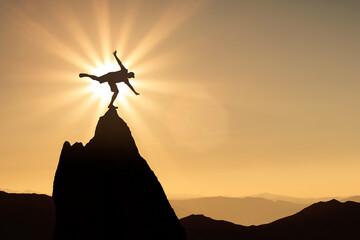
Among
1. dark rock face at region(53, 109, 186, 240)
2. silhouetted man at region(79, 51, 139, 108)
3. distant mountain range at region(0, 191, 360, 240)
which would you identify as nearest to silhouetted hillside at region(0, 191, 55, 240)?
distant mountain range at region(0, 191, 360, 240)

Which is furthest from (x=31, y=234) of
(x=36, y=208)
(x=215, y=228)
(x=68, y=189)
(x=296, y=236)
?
(x=68, y=189)

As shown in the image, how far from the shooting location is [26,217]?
86.2m

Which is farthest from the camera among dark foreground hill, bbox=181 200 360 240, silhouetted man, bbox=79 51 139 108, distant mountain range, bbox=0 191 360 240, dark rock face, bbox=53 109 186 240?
dark foreground hill, bbox=181 200 360 240

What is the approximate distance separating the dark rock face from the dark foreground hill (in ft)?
185

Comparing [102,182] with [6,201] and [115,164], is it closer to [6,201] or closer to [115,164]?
[115,164]

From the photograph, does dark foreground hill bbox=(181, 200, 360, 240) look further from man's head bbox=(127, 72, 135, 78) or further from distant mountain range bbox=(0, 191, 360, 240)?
man's head bbox=(127, 72, 135, 78)

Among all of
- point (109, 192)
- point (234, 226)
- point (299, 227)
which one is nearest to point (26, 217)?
point (234, 226)

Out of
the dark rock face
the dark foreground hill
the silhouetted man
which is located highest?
the dark foreground hill

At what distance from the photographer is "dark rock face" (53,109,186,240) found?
2491 cm

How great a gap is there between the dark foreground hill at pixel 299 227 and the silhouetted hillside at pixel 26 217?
1025 inches

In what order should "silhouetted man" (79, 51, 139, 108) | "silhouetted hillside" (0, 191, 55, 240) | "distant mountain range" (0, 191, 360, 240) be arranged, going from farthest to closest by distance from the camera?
"distant mountain range" (0, 191, 360, 240), "silhouetted hillside" (0, 191, 55, 240), "silhouetted man" (79, 51, 139, 108)

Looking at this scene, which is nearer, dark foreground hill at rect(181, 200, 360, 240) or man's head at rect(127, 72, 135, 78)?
man's head at rect(127, 72, 135, 78)

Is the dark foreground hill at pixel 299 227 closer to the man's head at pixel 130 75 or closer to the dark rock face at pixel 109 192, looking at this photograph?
the dark rock face at pixel 109 192

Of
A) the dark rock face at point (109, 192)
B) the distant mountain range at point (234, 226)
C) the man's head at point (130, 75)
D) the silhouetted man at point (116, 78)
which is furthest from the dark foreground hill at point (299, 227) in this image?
the man's head at point (130, 75)
